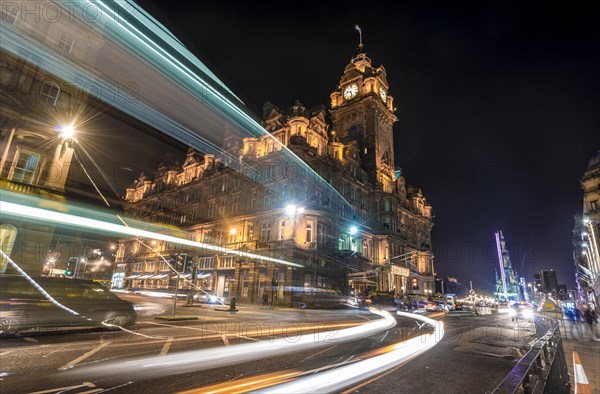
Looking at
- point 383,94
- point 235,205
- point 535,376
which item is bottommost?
point 535,376

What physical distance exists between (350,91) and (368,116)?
7.67 m

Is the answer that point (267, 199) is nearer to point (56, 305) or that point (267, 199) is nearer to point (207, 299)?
point (207, 299)

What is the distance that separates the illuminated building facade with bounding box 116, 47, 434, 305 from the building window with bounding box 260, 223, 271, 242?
21 centimetres

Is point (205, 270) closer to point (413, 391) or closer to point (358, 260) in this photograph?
point (358, 260)

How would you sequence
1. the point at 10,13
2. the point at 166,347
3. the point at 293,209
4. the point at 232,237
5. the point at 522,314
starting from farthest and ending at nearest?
the point at 232,237, the point at 293,209, the point at 522,314, the point at 10,13, the point at 166,347

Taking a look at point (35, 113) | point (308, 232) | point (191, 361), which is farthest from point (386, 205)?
point (191, 361)

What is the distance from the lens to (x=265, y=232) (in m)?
38.2

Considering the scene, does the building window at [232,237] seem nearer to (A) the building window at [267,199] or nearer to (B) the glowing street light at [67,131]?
(A) the building window at [267,199]

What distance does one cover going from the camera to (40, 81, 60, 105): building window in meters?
20.5

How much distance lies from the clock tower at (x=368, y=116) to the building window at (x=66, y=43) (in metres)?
42.9

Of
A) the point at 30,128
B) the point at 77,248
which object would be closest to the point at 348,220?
the point at 30,128

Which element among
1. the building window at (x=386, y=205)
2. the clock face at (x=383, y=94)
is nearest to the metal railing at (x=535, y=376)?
the building window at (x=386, y=205)

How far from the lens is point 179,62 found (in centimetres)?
1922

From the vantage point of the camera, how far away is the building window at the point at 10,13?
1798cm
